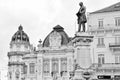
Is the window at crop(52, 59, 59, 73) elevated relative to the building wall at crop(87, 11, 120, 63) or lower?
lower

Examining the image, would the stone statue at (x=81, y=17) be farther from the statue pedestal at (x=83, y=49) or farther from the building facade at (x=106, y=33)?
the building facade at (x=106, y=33)

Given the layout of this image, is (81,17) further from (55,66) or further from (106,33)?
(55,66)

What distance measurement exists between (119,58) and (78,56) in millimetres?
36047

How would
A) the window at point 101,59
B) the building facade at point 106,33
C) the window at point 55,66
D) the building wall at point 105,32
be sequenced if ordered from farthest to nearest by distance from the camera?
the window at point 55,66 → the building wall at point 105,32 → the window at point 101,59 → the building facade at point 106,33

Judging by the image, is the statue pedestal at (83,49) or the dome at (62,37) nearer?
the statue pedestal at (83,49)

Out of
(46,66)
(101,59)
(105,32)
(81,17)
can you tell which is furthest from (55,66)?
(81,17)

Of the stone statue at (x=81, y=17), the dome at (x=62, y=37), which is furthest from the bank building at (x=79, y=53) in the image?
the stone statue at (x=81, y=17)

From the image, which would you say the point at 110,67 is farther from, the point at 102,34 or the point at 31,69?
the point at 31,69

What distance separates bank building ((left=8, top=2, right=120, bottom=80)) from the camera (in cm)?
3036

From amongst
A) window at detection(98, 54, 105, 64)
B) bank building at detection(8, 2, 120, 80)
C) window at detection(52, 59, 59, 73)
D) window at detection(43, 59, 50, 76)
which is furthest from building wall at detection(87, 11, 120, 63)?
window at detection(43, 59, 50, 76)

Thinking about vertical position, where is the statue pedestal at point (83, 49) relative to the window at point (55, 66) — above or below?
above

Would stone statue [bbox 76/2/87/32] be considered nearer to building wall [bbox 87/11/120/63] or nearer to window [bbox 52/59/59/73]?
building wall [bbox 87/11/120/63]

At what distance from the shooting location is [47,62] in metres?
95.6

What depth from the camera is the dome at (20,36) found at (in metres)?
144
